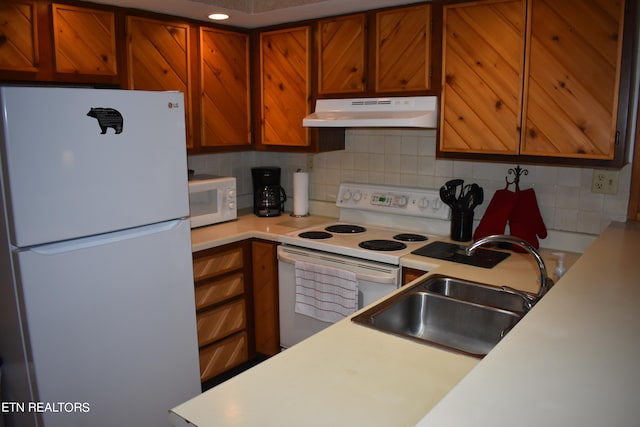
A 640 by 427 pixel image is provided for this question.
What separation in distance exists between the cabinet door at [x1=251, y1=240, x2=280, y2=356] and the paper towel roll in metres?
0.49

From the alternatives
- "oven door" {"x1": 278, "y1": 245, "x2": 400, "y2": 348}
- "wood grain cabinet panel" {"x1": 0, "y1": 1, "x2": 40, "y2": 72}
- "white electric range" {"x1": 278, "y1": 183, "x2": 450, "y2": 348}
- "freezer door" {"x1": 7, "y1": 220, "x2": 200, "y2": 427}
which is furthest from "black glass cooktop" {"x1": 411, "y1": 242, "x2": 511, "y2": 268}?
"wood grain cabinet panel" {"x1": 0, "y1": 1, "x2": 40, "y2": 72}

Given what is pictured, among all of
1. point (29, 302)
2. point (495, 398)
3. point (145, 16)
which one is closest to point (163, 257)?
point (29, 302)

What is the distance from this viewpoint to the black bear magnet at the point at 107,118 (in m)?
1.88

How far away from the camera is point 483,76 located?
231cm

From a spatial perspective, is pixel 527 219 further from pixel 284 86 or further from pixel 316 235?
pixel 284 86

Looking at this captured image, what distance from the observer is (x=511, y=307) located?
194 centimetres

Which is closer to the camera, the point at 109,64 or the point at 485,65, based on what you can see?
the point at 485,65

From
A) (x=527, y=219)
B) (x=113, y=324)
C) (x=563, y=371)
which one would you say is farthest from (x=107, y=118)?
(x=527, y=219)

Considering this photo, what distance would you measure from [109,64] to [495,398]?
243cm

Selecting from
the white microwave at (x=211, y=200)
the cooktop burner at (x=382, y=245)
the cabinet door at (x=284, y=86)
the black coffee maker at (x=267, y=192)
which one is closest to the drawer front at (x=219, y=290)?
the white microwave at (x=211, y=200)

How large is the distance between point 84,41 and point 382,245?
1.76m

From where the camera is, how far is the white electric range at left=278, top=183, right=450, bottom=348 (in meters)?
2.49

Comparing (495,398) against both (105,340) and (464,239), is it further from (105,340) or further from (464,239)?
(464,239)

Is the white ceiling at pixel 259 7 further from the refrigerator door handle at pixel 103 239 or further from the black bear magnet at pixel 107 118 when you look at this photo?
the refrigerator door handle at pixel 103 239
